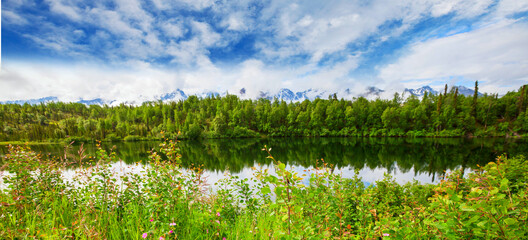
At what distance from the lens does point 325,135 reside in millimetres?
78312

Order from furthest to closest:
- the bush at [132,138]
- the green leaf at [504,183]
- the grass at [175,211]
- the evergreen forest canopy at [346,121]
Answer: the bush at [132,138] < the evergreen forest canopy at [346,121] < the grass at [175,211] < the green leaf at [504,183]

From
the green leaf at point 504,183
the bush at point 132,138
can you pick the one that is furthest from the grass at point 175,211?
the bush at point 132,138

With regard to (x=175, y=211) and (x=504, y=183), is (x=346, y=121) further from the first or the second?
(x=504, y=183)

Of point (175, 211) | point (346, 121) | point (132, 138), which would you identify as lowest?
point (132, 138)

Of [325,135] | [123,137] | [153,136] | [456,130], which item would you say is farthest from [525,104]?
[123,137]

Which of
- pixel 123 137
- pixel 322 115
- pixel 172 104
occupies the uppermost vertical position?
pixel 172 104

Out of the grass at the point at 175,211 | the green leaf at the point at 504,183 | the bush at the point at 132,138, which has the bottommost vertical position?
the bush at the point at 132,138

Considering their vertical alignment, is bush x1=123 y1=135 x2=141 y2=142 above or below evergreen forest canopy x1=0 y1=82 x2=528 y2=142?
below

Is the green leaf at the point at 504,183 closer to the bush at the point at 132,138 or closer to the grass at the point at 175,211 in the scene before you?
the grass at the point at 175,211

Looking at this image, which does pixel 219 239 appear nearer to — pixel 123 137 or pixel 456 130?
pixel 456 130

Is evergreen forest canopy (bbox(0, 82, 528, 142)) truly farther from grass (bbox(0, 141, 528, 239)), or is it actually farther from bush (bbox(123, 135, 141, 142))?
grass (bbox(0, 141, 528, 239))

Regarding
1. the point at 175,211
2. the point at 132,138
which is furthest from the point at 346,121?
the point at 132,138

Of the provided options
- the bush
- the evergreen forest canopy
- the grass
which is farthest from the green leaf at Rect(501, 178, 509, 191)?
the bush

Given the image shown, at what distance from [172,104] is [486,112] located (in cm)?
14340
